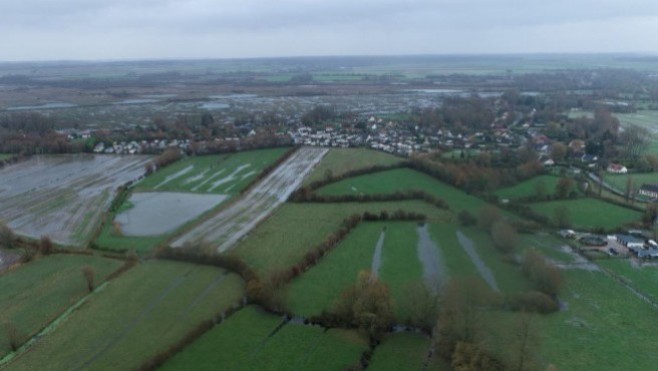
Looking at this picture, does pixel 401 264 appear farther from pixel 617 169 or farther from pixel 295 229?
pixel 617 169

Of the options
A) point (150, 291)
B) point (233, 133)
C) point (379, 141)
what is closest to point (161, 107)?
point (233, 133)

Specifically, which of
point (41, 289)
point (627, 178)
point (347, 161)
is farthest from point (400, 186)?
point (41, 289)

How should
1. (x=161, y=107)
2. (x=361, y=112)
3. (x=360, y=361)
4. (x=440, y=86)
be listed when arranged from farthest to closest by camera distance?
(x=440, y=86) < (x=161, y=107) < (x=361, y=112) < (x=360, y=361)

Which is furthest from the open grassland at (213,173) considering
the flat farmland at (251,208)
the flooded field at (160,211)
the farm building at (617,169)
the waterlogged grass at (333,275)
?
the farm building at (617,169)

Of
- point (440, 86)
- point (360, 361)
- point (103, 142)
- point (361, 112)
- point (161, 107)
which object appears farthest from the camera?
point (440, 86)

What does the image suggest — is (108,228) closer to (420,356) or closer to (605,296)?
(420,356)

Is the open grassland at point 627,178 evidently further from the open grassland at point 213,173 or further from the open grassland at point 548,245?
the open grassland at point 213,173
